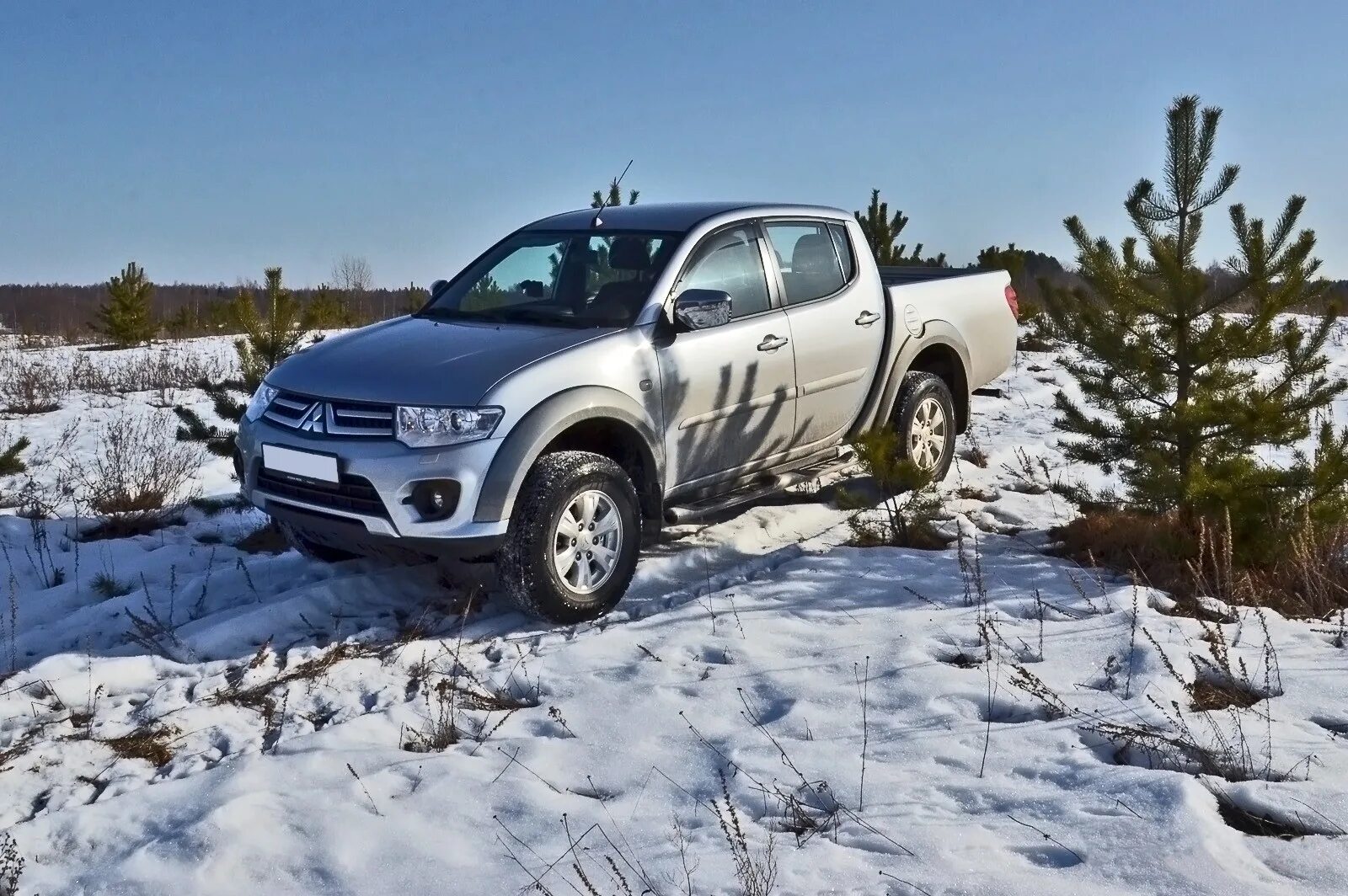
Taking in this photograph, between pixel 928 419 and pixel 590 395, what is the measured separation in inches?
121

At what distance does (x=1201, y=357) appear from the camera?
5449 millimetres

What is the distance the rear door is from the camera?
5973mm

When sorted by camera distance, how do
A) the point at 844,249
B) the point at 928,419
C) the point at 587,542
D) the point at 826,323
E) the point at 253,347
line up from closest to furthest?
the point at 587,542 < the point at 826,323 < the point at 844,249 < the point at 928,419 < the point at 253,347

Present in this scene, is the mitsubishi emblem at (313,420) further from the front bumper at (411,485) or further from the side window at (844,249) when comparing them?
the side window at (844,249)

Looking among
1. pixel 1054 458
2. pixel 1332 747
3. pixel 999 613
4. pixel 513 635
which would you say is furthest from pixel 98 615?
pixel 1054 458

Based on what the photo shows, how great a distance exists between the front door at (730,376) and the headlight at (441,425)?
1.04 metres

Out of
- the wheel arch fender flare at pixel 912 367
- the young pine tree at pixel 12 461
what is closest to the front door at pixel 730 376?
the wheel arch fender flare at pixel 912 367

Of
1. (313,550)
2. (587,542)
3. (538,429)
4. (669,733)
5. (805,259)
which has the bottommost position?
(669,733)

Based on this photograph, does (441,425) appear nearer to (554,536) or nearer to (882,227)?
(554,536)

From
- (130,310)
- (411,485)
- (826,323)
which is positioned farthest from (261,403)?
(130,310)

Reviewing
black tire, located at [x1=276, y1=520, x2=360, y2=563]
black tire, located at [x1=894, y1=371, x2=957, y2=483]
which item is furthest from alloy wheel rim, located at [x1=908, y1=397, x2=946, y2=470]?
black tire, located at [x1=276, y1=520, x2=360, y2=563]

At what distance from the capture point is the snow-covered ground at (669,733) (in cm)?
291

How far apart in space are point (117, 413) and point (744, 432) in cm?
878

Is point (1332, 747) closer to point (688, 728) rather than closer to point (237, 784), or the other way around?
point (688, 728)
